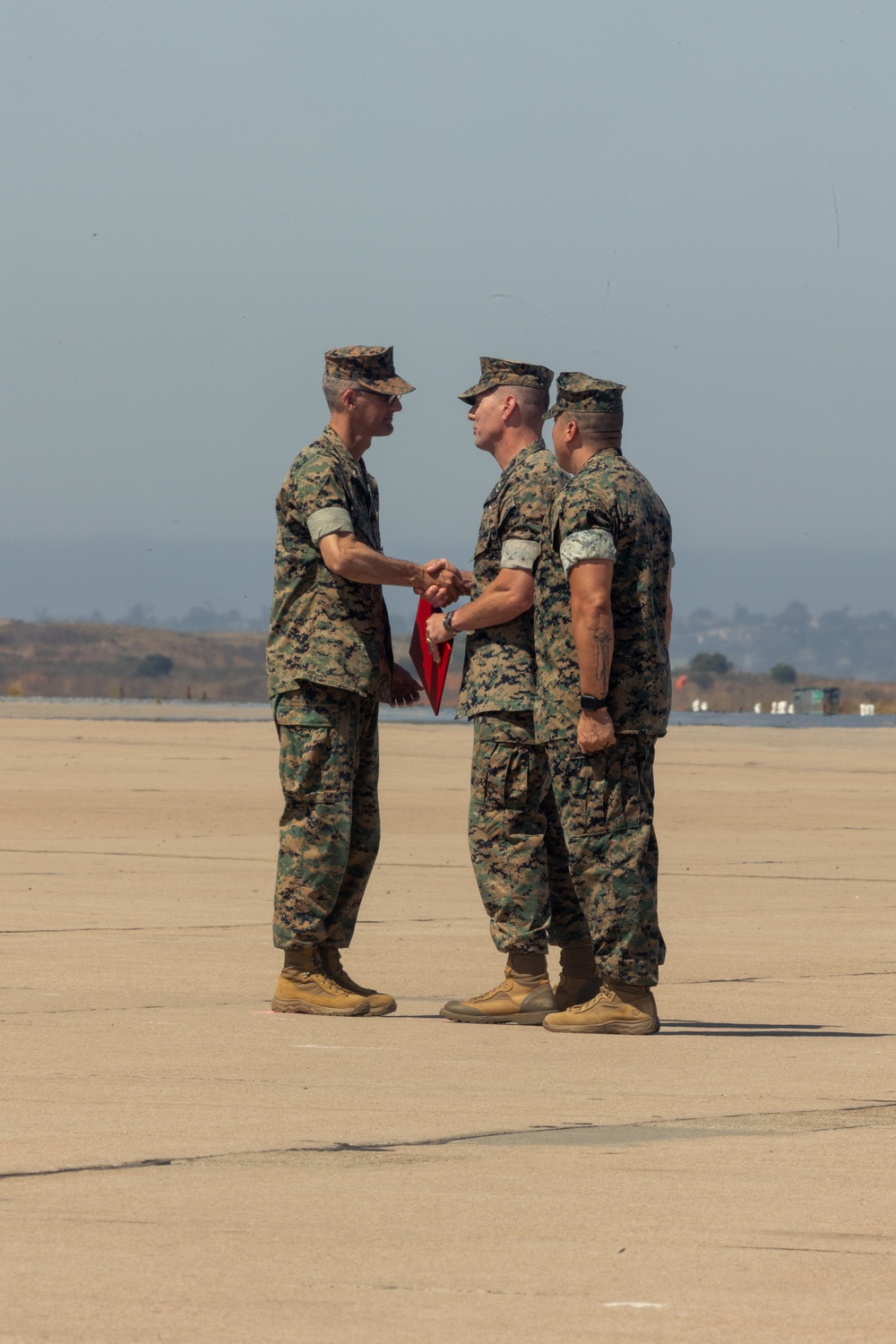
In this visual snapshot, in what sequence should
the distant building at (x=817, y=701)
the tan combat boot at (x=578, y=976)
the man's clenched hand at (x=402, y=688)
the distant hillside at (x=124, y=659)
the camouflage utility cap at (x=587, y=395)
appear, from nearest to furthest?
the camouflage utility cap at (x=587, y=395)
the tan combat boot at (x=578, y=976)
the man's clenched hand at (x=402, y=688)
the distant building at (x=817, y=701)
the distant hillside at (x=124, y=659)

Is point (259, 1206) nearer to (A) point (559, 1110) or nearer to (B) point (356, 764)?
(A) point (559, 1110)

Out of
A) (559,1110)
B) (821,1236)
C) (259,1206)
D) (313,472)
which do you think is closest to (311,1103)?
(559,1110)

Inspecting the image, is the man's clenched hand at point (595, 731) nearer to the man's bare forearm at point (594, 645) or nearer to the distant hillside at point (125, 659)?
the man's bare forearm at point (594, 645)

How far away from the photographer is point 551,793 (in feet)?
22.3

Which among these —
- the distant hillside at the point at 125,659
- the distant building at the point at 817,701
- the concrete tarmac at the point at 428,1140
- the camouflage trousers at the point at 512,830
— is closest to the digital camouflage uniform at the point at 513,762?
the camouflage trousers at the point at 512,830

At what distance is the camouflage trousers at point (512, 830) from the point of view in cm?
667

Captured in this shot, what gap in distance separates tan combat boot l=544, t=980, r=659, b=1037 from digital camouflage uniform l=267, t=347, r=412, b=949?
92 cm

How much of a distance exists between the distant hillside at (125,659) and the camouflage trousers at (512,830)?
9153 centimetres

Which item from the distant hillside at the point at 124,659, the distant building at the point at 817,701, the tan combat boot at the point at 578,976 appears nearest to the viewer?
the tan combat boot at the point at 578,976

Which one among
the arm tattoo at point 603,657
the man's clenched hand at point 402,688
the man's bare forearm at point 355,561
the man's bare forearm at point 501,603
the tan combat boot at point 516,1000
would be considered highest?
the man's bare forearm at point 355,561

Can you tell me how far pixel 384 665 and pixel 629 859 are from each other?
45.6 inches

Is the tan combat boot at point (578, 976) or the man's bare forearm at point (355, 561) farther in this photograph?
the tan combat boot at point (578, 976)

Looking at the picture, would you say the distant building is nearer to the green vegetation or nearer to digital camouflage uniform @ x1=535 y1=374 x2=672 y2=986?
the green vegetation

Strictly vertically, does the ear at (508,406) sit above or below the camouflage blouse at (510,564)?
above
